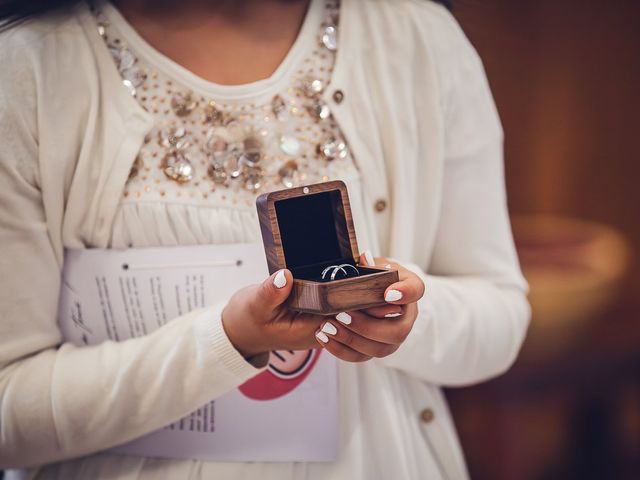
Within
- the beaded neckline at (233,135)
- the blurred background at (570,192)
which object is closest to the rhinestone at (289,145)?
the beaded neckline at (233,135)

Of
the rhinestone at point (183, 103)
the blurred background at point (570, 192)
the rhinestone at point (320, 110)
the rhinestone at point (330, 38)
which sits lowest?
the blurred background at point (570, 192)

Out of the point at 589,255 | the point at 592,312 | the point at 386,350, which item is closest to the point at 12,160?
the point at 386,350

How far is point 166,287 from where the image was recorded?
0.69 metres

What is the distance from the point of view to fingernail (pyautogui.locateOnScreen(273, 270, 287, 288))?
1.69ft

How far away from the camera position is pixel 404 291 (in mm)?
513

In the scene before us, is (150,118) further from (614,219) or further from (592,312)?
(614,219)

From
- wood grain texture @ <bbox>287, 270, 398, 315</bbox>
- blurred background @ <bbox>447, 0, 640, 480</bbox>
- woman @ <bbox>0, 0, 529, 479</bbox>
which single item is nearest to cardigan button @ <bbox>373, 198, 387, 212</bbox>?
woman @ <bbox>0, 0, 529, 479</bbox>

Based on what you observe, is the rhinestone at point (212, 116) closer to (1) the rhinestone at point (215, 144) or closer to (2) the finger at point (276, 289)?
(1) the rhinestone at point (215, 144)

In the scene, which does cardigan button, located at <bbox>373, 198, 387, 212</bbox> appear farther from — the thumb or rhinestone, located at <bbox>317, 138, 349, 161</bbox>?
the thumb

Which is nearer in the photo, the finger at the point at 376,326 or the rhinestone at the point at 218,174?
the finger at the point at 376,326

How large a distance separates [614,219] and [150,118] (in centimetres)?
162

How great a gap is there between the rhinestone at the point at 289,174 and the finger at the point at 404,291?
0.21 m

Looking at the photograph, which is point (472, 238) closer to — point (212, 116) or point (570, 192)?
point (212, 116)

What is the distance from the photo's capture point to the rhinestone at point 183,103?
700 millimetres
